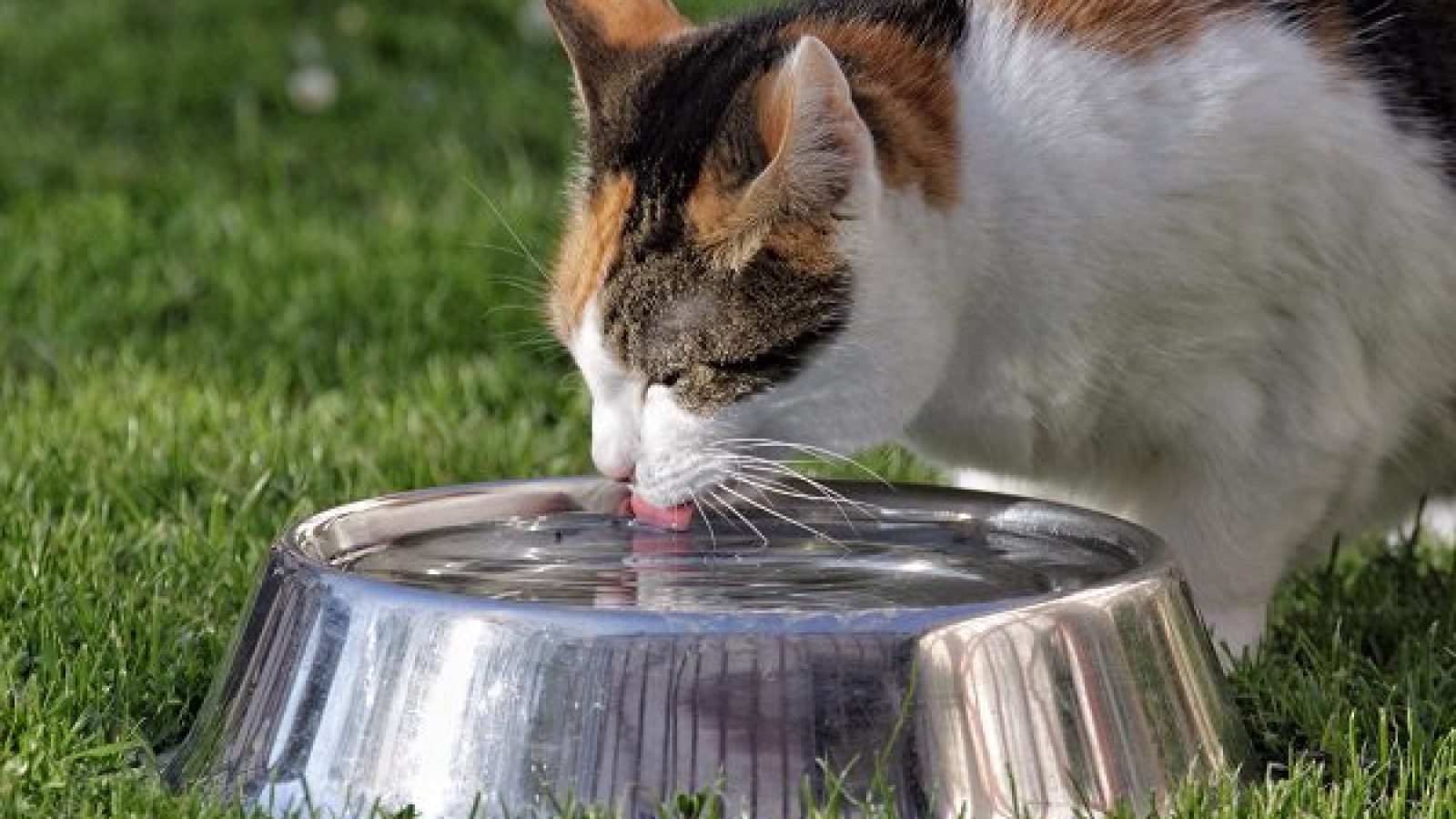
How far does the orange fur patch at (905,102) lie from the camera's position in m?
2.35

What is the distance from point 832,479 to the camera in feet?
8.84

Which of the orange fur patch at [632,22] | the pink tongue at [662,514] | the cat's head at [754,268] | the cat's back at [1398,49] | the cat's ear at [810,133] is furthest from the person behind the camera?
the orange fur patch at [632,22]

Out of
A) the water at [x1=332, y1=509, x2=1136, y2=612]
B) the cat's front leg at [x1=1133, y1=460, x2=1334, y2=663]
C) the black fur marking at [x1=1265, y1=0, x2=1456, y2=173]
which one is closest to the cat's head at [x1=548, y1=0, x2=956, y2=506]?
the water at [x1=332, y1=509, x2=1136, y2=612]

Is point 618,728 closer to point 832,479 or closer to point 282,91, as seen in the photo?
point 832,479

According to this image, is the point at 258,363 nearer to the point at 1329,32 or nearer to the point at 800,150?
the point at 800,150

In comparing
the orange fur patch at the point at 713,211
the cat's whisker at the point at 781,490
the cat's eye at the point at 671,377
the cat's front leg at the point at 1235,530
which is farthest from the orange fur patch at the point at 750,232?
the cat's front leg at the point at 1235,530

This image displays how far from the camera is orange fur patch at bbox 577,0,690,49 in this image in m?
2.64

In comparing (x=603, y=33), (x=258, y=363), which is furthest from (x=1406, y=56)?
(x=258, y=363)

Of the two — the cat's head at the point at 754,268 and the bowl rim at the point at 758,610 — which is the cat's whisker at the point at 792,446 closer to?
the cat's head at the point at 754,268

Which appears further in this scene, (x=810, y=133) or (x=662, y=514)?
(x=662, y=514)

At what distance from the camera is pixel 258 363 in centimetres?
383

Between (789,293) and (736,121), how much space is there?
0.60 feet

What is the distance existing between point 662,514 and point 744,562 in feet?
0.41

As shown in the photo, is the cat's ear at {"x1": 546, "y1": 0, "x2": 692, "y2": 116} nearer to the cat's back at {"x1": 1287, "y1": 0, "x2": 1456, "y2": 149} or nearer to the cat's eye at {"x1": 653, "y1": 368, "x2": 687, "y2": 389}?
the cat's eye at {"x1": 653, "y1": 368, "x2": 687, "y2": 389}
